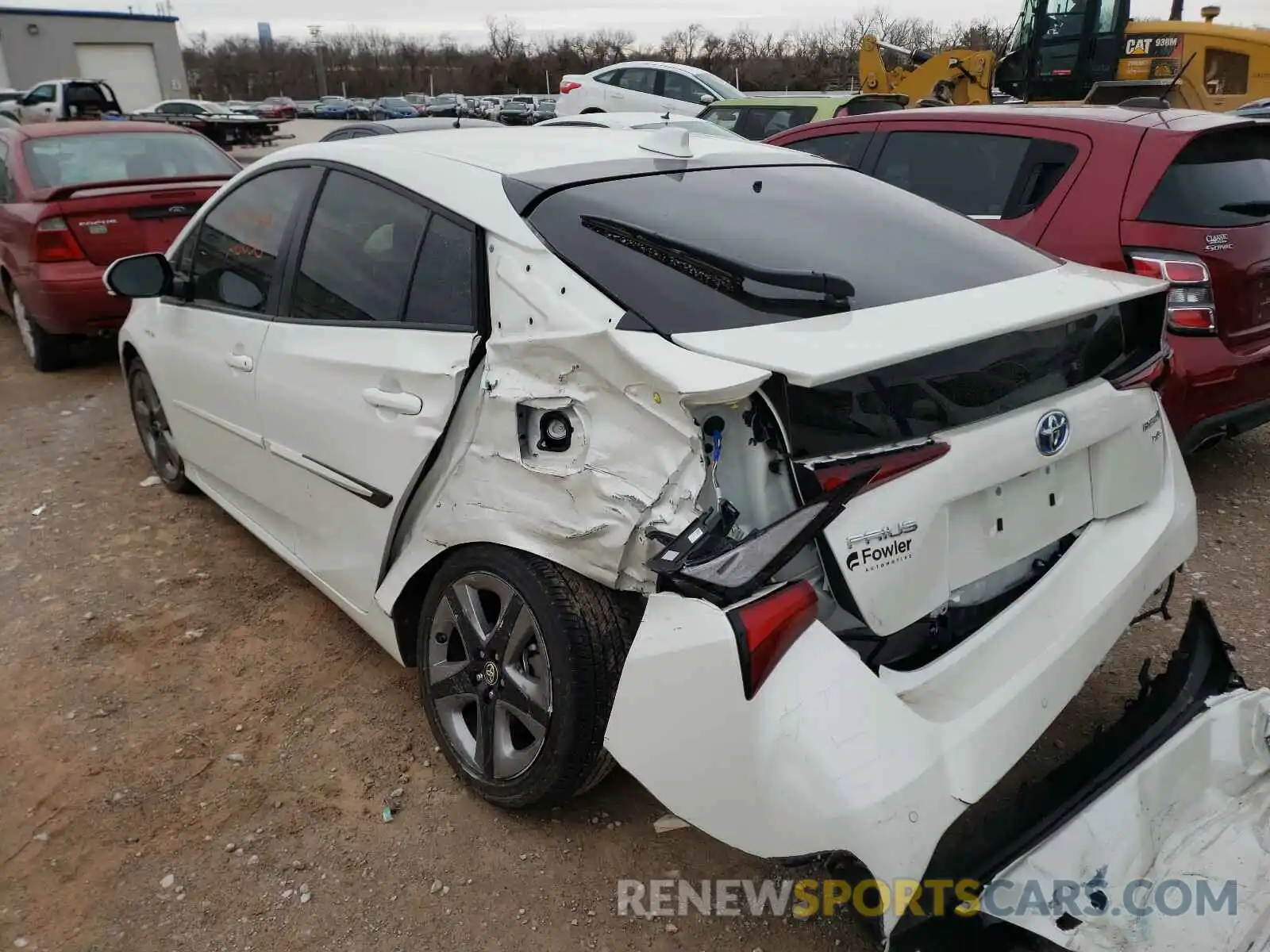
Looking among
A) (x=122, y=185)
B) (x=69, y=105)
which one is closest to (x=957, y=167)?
(x=122, y=185)

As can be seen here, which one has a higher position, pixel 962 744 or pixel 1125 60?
pixel 1125 60

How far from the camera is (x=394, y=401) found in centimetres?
244

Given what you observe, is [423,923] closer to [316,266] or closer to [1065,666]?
[1065,666]

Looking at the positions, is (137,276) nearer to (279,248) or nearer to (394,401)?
(279,248)

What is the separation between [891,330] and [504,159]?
1.25m

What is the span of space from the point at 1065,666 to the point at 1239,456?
11.9 ft

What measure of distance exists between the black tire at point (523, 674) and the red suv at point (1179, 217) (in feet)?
8.26

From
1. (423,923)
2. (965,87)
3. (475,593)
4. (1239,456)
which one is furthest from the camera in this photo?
(965,87)

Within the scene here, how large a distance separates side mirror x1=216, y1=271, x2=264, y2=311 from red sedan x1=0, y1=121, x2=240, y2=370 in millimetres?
3297

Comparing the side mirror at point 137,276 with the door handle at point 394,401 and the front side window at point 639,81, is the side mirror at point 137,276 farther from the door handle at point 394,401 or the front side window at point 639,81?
the front side window at point 639,81

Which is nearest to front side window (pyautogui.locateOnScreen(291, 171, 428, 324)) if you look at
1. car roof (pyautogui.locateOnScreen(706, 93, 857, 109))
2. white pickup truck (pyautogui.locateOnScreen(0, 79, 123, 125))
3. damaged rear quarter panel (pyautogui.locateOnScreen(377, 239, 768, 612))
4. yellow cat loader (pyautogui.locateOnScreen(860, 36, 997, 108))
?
damaged rear quarter panel (pyautogui.locateOnScreen(377, 239, 768, 612))

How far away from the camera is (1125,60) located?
12.2 meters

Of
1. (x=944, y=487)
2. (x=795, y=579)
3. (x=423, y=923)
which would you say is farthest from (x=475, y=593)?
(x=944, y=487)

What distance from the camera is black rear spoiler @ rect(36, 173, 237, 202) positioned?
602cm
